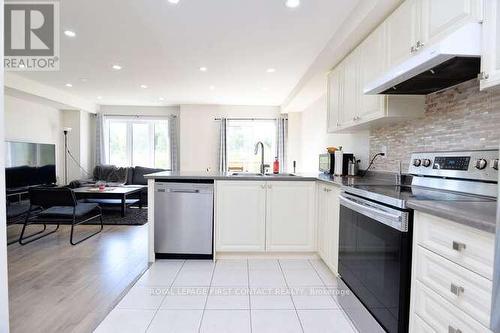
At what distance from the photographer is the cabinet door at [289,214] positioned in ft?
9.28

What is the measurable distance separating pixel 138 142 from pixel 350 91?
587 cm

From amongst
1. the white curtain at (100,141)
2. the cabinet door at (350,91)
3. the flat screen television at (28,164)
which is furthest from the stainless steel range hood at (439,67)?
the white curtain at (100,141)

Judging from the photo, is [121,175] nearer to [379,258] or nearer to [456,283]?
[379,258]

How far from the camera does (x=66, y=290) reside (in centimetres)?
224

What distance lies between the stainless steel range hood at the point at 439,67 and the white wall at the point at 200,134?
16.8 feet

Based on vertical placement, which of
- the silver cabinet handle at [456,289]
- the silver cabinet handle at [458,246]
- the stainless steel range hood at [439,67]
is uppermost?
the stainless steel range hood at [439,67]

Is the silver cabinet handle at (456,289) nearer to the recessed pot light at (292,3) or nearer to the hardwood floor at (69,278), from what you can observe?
the hardwood floor at (69,278)

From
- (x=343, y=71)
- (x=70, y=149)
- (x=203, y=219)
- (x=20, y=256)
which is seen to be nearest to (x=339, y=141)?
(x=343, y=71)

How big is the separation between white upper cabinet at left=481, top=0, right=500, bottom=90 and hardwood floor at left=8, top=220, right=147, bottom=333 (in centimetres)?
254

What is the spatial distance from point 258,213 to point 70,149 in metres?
5.77

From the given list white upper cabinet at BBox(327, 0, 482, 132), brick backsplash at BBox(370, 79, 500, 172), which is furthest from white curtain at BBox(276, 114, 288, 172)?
brick backsplash at BBox(370, 79, 500, 172)

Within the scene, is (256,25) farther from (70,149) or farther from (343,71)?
(70,149)

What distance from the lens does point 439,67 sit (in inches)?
55.0

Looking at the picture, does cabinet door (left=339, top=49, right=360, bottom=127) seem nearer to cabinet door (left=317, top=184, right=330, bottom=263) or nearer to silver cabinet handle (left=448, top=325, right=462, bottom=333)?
cabinet door (left=317, top=184, right=330, bottom=263)
